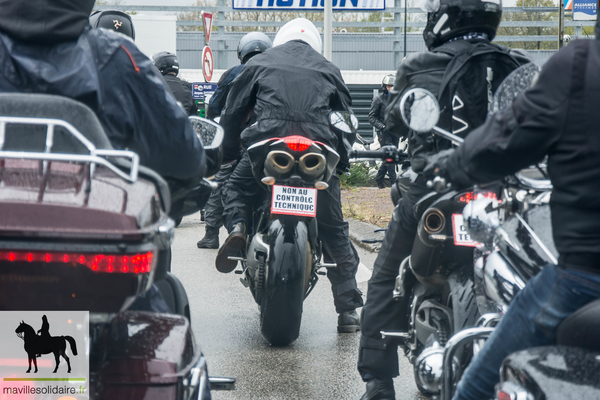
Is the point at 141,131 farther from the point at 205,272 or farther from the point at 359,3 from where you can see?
the point at 359,3

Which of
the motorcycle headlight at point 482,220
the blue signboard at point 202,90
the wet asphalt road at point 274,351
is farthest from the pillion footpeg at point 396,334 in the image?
the blue signboard at point 202,90

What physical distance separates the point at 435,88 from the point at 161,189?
190 centimetres

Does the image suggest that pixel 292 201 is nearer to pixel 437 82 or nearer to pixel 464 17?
pixel 437 82

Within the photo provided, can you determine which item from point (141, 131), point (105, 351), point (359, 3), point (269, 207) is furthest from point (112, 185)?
point (359, 3)

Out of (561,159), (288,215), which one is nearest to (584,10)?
(288,215)

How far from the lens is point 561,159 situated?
1998mm

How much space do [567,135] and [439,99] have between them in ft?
4.89

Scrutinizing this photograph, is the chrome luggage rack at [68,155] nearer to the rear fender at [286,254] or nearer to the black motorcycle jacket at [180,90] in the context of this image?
the rear fender at [286,254]

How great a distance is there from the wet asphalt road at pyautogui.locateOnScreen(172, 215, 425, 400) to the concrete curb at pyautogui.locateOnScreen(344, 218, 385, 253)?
5.10 ft

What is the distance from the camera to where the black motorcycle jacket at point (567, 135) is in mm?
1938

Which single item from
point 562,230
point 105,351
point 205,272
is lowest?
point 205,272

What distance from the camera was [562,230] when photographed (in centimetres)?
203

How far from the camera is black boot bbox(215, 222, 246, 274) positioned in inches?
201

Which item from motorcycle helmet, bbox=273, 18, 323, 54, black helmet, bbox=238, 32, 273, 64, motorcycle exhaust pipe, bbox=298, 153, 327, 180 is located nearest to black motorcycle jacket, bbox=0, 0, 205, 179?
motorcycle exhaust pipe, bbox=298, 153, 327, 180
